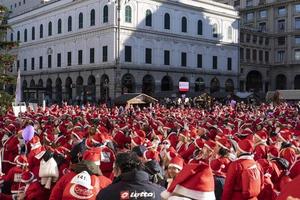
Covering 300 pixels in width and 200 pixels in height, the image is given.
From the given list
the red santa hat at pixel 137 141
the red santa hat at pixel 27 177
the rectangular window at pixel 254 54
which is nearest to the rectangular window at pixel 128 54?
the rectangular window at pixel 254 54

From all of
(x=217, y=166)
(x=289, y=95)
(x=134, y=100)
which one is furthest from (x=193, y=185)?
(x=289, y=95)

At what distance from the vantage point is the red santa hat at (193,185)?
157 inches

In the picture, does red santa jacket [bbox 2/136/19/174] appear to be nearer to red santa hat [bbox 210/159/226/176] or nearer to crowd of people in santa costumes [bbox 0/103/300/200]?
crowd of people in santa costumes [bbox 0/103/300/200]

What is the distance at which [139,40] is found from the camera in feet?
192

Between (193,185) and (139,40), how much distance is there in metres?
55.1

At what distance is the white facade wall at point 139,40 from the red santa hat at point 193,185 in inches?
2033

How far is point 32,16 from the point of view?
70.6m

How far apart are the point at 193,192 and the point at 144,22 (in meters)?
55.9

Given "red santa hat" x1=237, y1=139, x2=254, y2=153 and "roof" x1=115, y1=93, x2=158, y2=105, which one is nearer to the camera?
"red santa hat" x1=237, y1=139, x2=254, y2=153

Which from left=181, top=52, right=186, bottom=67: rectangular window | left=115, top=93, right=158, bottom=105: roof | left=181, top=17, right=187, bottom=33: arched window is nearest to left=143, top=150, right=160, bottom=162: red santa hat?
left=115, top=93, right=158, bottom=105: roof

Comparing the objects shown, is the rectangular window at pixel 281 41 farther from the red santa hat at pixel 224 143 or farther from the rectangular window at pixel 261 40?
the red santa hat at pixel 224 143

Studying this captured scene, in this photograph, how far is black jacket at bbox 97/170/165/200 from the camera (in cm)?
446

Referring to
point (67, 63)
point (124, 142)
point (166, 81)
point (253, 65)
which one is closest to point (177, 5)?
point (166, 81)

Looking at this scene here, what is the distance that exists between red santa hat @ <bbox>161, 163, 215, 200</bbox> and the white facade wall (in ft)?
169
